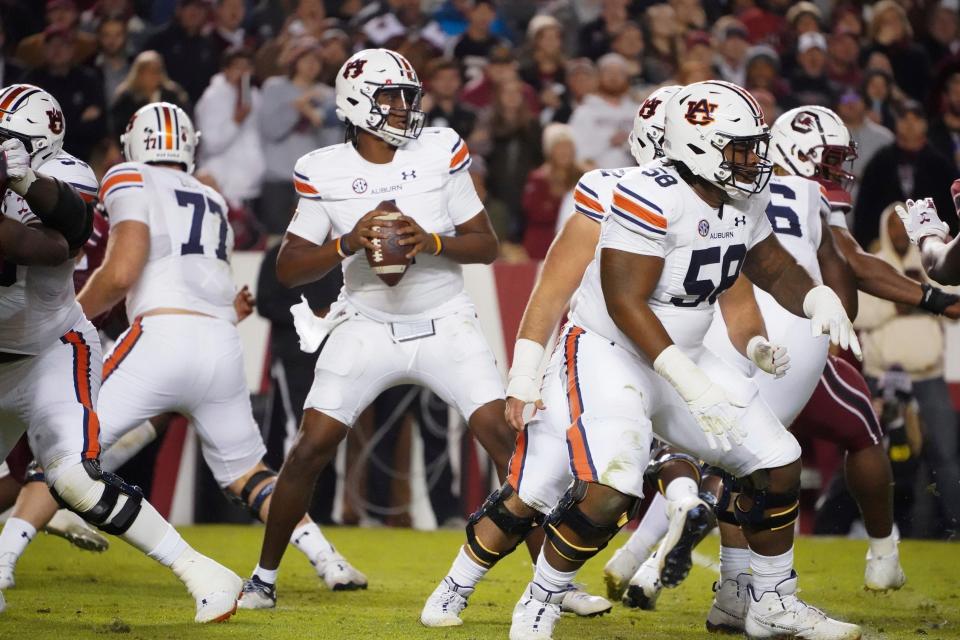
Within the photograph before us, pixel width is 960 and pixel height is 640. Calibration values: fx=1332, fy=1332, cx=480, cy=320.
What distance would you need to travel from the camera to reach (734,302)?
467 centimetres

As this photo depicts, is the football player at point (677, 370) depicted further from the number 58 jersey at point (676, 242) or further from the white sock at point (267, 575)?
the white sock at point (267, 575)

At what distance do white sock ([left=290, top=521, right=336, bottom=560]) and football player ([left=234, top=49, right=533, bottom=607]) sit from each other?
0.63 m

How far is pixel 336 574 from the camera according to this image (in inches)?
216

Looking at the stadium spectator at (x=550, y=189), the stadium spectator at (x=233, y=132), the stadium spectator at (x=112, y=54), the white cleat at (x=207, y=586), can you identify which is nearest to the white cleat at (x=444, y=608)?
the white cleat at (x=207, y=586)

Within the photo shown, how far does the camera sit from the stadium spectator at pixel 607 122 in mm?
9344

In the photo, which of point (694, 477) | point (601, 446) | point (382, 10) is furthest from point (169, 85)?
point (601, 446)

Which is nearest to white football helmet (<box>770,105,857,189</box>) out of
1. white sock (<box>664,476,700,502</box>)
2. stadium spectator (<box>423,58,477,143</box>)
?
white sock (<box>664,476,700,502</box>)

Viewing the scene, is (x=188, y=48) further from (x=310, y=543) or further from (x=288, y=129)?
(x=310, y=543)

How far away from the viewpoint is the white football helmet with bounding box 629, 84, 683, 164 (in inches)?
192

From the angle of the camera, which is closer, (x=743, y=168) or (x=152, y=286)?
(x=743, y=168)

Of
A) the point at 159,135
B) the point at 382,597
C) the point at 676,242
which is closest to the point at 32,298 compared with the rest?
the point at 159,135

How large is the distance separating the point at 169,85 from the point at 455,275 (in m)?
4.77

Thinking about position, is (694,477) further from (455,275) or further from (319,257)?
(319,257)

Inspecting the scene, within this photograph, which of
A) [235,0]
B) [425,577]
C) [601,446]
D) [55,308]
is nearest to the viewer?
[601,446]
